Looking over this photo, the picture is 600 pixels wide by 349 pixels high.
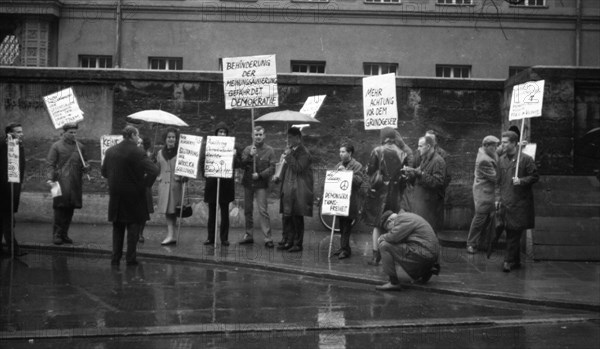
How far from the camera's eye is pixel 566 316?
9.55 meters

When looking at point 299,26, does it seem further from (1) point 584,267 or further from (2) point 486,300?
(2) point 486,300

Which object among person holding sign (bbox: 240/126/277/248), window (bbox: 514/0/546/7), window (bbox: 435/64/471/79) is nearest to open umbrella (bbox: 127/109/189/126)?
person holding sign (bbox: 240/126/277/248)

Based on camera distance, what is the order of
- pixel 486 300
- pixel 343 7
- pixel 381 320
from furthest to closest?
pixel 343 7 → pixel 486 300 → pixel 381 320

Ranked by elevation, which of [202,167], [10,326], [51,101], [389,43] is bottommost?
[10,326]

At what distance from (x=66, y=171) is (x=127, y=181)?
2220 millimetres

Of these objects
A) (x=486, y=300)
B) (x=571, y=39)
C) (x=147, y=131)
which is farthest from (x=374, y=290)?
(x=571, y=39)

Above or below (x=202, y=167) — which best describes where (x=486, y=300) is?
below

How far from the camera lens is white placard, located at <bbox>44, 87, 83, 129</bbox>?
1428 cm

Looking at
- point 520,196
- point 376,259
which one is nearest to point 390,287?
point 376,259

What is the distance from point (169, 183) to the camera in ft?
45.8

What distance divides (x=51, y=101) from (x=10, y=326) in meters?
6.66

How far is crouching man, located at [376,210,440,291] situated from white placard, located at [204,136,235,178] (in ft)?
12.2

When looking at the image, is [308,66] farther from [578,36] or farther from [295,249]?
[295,249]

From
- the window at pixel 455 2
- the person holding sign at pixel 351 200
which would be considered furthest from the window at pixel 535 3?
the person holding sign at pixel 351 200
